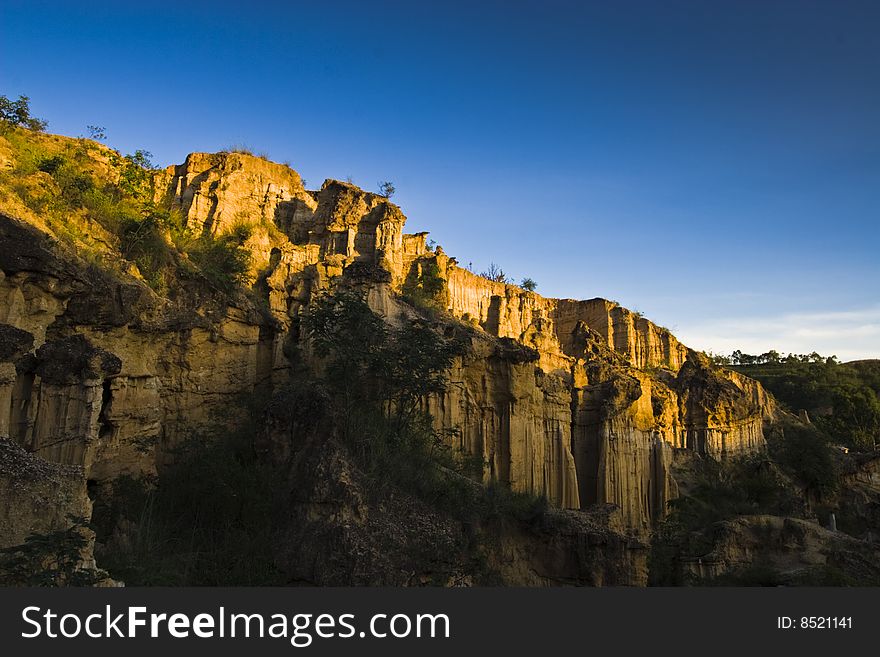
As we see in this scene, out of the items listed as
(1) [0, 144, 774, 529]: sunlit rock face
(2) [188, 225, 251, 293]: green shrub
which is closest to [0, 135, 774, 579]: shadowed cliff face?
(1) [0, 144, 774, 529]: sunlit rock face

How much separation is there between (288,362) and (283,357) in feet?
0.79

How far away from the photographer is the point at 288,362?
2136 cm

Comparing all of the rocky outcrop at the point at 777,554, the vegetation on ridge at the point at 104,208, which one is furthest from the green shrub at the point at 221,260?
the rocky outcrop at the point at 777,554

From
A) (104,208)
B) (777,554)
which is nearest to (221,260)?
(104,208)

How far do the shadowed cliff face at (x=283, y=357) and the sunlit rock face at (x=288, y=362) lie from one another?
55 mm

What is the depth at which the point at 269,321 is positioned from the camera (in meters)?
21.3

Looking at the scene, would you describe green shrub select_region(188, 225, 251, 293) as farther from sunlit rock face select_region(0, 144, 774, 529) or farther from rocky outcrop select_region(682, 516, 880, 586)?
rocky outcrop select_region(682, 516, 880, 586)

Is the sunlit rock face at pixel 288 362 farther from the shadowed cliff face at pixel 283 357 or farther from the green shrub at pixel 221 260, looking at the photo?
the green shrub at pixel 221 260

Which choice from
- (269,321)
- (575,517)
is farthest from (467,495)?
(269,321)

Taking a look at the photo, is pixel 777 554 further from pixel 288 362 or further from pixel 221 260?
pixel 221 260

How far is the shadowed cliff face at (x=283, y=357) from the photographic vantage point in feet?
45.6

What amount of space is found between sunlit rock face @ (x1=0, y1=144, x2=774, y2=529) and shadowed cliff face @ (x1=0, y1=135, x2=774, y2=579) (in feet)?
0.18

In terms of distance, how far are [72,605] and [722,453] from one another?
4428 cm

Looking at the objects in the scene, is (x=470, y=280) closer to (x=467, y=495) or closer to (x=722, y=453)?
(x=722, y=453)
